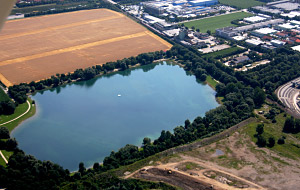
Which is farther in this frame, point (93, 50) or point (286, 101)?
point (93, 50)

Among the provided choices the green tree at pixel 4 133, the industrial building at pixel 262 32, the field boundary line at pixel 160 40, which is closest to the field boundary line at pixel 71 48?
the field boundary line at pixel 160 40

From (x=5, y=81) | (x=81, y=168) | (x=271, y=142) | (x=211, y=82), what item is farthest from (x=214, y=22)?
(x=81, y=168)

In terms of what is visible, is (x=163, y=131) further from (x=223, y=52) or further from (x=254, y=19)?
(x=254, y=19)

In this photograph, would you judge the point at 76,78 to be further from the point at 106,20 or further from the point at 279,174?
the point at 279,174

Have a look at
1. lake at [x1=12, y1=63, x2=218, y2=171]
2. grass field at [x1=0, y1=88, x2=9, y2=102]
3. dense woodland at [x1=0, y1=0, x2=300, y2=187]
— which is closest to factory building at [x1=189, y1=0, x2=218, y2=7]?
dense woodland at [x1=0, y1=0, x2=300, y2=187]

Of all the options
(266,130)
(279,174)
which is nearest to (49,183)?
(279,174)

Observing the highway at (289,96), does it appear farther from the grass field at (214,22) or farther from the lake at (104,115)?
the grass field at (214,22)

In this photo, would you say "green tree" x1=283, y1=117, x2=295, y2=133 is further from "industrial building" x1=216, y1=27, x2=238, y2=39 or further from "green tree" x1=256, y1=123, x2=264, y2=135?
"industrial building" x1=216, y1=27, x2=238, y2=39
